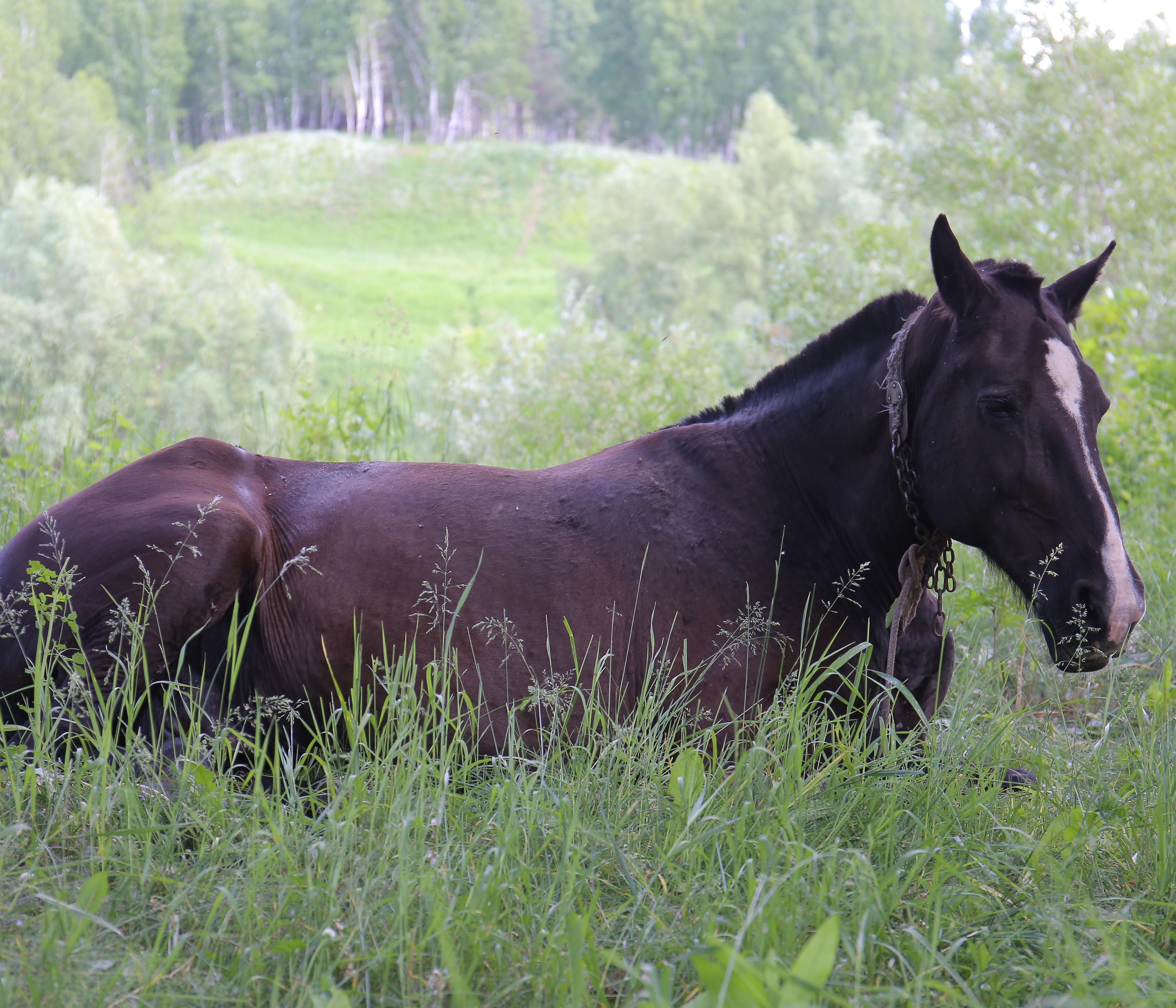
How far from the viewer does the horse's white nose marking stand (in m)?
2.57

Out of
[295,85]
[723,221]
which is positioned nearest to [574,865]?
[723,221]

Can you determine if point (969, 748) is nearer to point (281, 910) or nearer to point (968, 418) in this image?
point (968, 418)

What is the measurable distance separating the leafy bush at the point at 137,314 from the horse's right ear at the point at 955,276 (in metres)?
7.41

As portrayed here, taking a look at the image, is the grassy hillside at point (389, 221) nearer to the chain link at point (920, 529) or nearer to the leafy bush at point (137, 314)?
the leafy bush at point (137, 314)

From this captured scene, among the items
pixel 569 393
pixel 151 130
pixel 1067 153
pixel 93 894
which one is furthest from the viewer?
pixel 151 130

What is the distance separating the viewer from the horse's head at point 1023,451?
2635 mm

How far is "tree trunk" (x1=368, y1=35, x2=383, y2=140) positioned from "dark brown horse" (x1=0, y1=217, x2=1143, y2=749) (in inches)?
2456

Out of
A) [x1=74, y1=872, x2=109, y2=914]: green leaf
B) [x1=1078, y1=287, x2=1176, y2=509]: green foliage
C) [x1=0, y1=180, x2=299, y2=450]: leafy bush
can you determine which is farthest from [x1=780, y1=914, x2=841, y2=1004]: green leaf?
[x1=0, y1=180, x2=299, y2=450]: leafy bush

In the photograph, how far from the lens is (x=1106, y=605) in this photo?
8.46 ft

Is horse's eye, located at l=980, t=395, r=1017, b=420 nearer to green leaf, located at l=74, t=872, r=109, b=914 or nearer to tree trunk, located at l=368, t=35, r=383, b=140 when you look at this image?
green leaf, located at l=74, t=872, r=109, b=914

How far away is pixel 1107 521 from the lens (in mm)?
2639

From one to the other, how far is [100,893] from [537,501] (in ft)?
6.08

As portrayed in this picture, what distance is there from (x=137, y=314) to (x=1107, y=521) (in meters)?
18.6

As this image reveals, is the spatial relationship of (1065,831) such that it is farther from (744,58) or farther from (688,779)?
(744,58)
